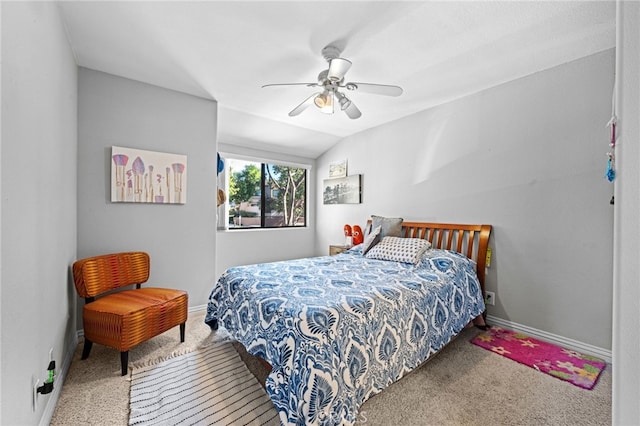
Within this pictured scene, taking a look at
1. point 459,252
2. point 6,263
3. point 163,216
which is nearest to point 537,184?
point 459,252

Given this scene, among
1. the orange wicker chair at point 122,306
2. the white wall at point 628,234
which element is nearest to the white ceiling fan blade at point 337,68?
the white wall at point 628,234

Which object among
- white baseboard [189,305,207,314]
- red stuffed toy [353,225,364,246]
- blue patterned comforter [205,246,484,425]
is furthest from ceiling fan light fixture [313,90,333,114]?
white baseboard [189,305,207,314]

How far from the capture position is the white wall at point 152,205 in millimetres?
2494

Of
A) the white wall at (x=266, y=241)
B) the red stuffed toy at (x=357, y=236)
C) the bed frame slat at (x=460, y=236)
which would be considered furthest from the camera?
the white wall at (x=266, y=241)

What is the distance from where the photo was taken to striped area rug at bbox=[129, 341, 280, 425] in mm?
1521

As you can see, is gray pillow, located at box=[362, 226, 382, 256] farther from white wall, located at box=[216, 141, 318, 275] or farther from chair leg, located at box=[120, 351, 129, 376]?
chair leg, located at box=[120, 351, 129, 376]

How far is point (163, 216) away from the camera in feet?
9.48

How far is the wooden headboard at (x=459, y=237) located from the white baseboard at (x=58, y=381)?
3364 mm

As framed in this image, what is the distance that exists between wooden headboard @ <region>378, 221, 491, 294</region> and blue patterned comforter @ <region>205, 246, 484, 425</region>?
0.22m

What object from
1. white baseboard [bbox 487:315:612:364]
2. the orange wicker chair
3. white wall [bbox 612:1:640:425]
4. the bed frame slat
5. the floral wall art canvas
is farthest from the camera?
the bed frame slat

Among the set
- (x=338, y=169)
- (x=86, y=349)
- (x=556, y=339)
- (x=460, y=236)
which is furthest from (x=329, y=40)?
(x=556, y=339)

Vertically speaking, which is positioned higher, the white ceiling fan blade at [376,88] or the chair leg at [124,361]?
the white ceiling fan blade at [376,88]

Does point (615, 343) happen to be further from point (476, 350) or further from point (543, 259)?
point (543, 259)

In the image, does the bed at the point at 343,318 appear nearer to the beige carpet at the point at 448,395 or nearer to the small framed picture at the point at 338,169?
the beige carpet at the point at 448,395
